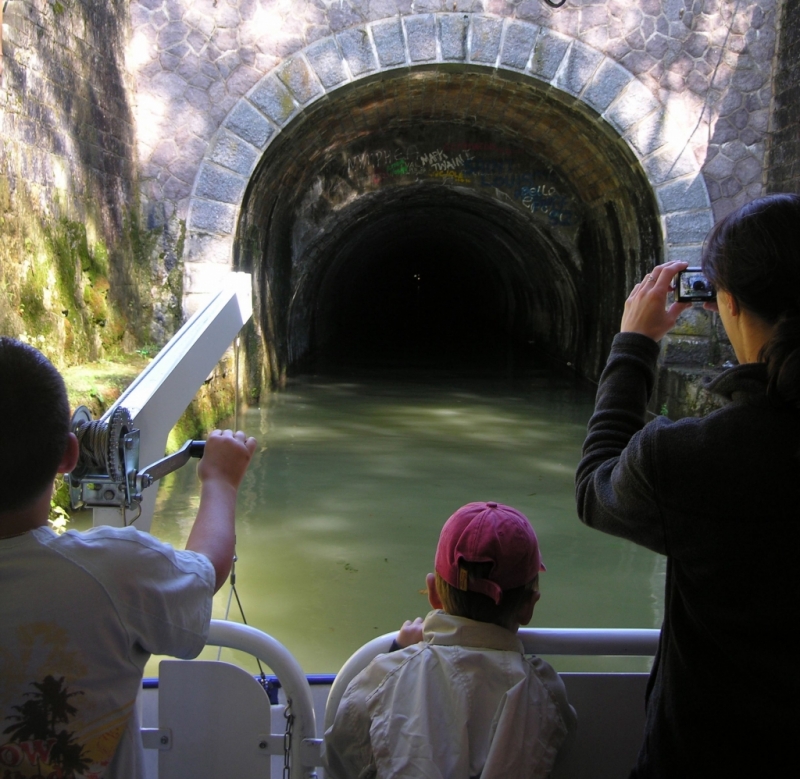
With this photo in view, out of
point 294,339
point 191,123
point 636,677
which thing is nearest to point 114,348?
point 191,123

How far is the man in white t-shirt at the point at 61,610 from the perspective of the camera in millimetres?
1195

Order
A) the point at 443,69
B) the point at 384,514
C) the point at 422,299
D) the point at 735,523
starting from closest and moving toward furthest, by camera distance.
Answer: the point at 735,523, the point at 384,514, the point at 443,69, the point at 422,299

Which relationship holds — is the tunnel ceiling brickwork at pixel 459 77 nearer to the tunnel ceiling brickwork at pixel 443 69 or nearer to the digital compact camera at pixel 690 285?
the tunnel ceiling brickwork at pixel 443 69

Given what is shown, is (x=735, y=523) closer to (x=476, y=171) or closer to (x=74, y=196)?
(x=74, y=196)

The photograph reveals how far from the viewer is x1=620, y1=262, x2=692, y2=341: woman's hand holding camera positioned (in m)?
1.52

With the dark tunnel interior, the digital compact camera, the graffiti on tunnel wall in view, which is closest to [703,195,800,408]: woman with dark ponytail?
the digital compact camera

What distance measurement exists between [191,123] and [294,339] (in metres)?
4.93

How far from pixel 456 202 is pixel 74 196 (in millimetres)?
7682

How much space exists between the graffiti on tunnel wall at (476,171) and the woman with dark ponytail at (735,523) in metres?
9.71

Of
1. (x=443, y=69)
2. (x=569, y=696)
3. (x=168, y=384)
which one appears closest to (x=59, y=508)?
(x=168, y=384)

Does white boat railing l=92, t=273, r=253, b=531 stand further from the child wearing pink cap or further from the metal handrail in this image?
the child wearing pink cap

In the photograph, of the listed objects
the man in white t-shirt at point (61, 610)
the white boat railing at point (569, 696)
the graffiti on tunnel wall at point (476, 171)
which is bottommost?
the white boat railing at point (569, 696)

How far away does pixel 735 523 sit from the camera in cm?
116

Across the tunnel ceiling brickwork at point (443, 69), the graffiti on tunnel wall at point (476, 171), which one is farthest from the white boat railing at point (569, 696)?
the graffiti on tunnel wall at point (476, 171)
